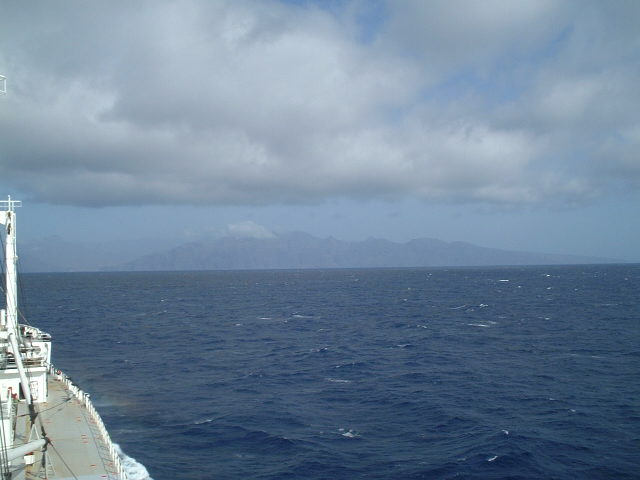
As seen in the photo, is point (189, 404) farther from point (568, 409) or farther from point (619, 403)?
point (619, 403)

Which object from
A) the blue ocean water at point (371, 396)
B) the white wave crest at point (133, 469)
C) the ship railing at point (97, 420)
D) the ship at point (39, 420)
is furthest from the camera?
the blue ocean water at point (371, 396)

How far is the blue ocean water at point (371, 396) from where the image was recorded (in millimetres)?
36531

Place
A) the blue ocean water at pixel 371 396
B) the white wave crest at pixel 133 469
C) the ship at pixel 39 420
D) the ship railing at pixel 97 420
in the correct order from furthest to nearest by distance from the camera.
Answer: the blue ocean water at pixel 371 396 < the white wave crest at pixel 133 469 < the ship railing at pixel 97 420 < the ship at pixel 39 420

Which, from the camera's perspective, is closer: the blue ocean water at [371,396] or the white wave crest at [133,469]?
the white wave crest at [133,469]

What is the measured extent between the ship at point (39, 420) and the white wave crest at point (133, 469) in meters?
0.77

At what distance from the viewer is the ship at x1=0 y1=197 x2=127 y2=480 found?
27.0m

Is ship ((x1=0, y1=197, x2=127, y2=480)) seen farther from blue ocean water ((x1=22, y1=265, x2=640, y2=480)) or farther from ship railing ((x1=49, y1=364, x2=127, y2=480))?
→ blue ocean water ((x1=22, y1=265, x2=640, y2=480))

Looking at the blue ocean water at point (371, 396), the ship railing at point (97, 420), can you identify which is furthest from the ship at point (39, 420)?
the blue ocean water at point (371, 396)

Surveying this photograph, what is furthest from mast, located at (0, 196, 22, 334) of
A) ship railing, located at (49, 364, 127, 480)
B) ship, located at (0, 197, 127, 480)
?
ship railing, located at (49, 364, 127, 480)

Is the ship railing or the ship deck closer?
the ship deck

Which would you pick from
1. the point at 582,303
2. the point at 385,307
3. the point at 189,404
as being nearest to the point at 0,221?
the point at 189,404

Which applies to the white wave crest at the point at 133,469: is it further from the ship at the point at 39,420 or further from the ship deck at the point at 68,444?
the ship deck at the point at 68,444

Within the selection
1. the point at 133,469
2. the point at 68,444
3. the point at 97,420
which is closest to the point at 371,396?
the point at 133,469

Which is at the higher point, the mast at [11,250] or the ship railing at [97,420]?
the mast at [11,250]
